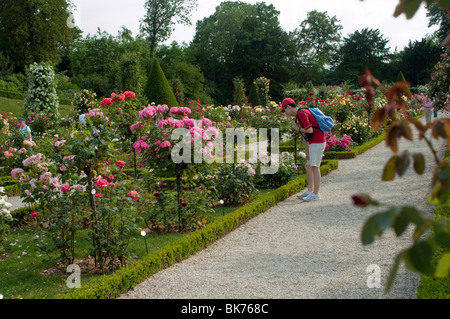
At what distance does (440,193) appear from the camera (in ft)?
2.90

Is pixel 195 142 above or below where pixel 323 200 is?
above

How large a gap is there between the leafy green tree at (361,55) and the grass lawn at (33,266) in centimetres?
3745

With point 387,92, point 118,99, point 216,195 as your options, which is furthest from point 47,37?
point 387,92

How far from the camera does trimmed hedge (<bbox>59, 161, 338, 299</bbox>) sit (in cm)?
321

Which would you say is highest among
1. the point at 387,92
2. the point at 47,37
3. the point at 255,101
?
the point at 47,37

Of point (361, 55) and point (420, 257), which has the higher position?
point (361, 55)

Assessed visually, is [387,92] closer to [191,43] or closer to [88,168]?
[88,168]

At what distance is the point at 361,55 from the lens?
41406 millimetres

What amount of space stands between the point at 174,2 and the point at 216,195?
111ft

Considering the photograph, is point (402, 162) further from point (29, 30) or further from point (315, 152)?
point (29, 30)

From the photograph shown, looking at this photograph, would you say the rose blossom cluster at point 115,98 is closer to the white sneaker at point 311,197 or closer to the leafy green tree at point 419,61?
the white sneaker at point 311,197

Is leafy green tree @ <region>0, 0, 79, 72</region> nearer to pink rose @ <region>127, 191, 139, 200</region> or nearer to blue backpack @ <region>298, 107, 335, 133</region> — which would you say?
blue backpack @ <region>298, 107, 335, 133</region>

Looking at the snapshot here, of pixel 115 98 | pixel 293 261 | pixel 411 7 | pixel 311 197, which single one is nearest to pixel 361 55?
pixel 115 98

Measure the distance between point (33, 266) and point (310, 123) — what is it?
3.70 meters
